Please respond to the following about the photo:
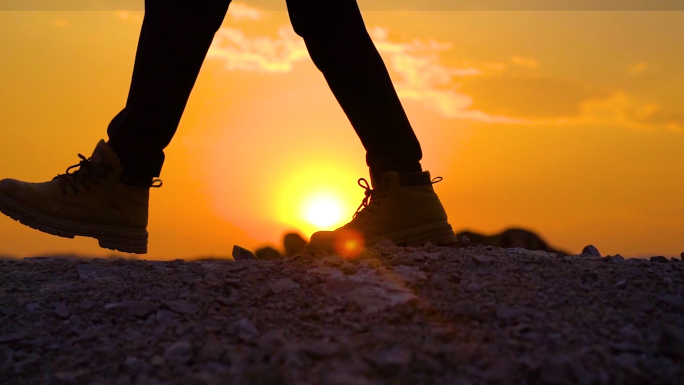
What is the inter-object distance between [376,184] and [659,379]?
2.00m

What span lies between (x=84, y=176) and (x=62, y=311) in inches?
50.7

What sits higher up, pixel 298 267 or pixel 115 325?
pixel 298 267

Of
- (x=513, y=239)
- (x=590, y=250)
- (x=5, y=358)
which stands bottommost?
(x=5, y=358)

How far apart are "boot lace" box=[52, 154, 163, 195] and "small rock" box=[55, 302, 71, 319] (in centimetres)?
111

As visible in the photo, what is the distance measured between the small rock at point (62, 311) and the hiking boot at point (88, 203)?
1022mm

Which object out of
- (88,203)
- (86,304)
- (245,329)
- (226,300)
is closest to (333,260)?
(226,300)

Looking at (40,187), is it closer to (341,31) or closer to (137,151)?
(137,151)

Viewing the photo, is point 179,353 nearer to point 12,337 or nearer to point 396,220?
point 12,337

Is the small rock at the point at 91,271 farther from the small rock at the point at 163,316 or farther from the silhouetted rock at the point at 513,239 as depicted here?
the silhouetted rock at the point at 513,239

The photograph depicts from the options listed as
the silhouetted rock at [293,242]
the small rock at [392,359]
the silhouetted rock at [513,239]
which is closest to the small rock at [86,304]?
the small rock at [392,359]

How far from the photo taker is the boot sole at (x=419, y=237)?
3.63m

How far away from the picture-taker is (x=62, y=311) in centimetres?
269

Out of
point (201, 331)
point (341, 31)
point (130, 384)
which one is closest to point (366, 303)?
point (201, 331)

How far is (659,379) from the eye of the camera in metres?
1.85
